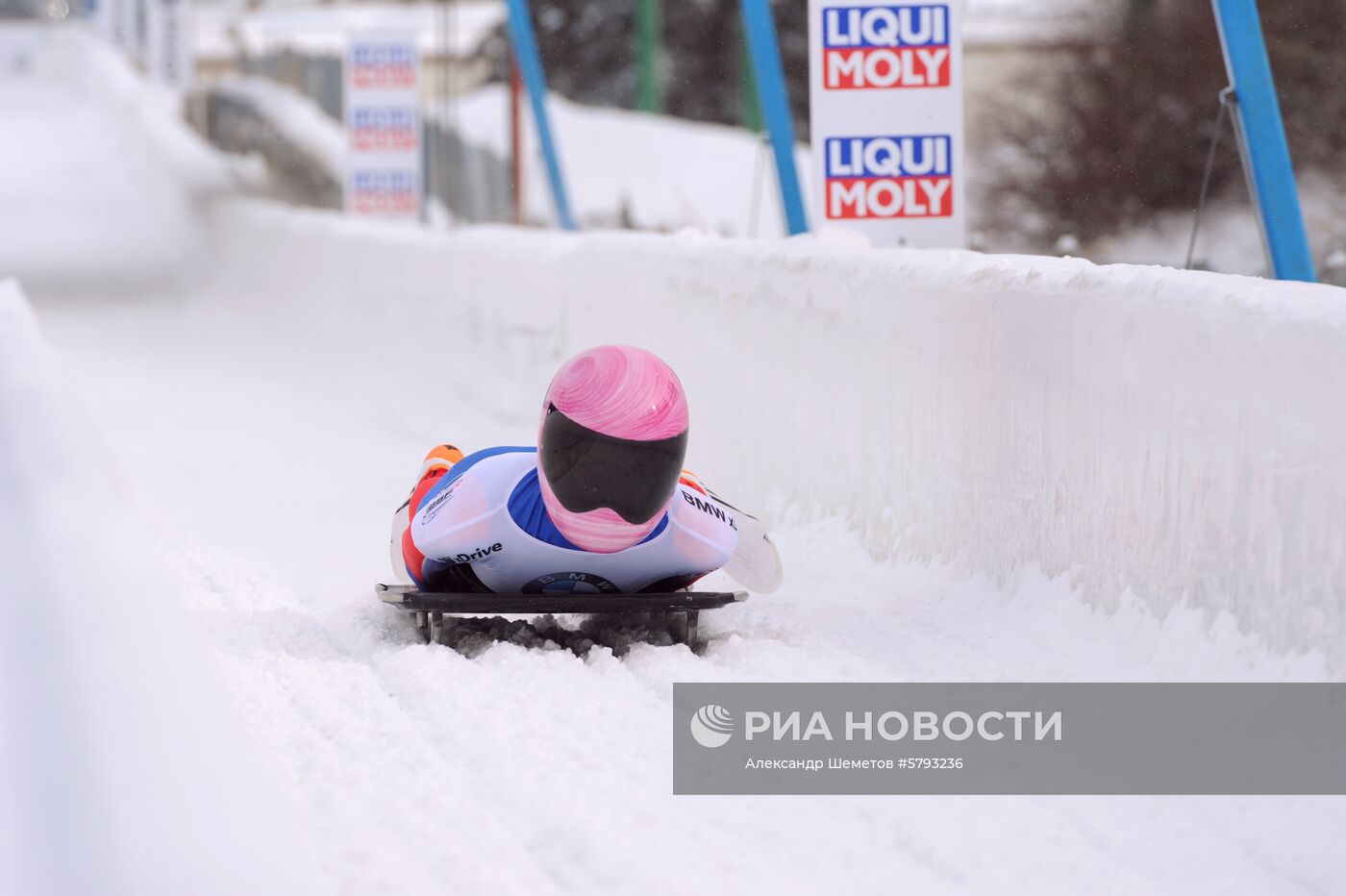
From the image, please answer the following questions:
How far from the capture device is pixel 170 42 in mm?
35312

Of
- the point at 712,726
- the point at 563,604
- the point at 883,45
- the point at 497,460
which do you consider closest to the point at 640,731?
the point at 712,726

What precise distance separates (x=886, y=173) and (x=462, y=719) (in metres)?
4.79

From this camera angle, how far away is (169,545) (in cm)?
614

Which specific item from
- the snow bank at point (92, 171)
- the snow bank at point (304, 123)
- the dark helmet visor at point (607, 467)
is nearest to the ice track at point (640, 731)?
the dark helmet visor at point (607, 467)

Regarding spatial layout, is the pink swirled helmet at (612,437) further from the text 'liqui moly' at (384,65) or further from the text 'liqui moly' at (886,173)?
the text 'liqui moly' at (384,65)

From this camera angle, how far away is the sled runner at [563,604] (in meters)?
4.48

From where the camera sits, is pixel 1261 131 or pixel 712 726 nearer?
pixel 712 726

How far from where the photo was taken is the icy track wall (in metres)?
3.56

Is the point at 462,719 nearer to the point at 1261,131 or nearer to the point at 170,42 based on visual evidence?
the point at 1261,131

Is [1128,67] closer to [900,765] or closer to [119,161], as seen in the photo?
[900,765]

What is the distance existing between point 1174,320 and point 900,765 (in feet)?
3.78

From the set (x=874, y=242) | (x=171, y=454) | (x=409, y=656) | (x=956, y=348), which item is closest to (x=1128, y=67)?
(x=874, y=242)

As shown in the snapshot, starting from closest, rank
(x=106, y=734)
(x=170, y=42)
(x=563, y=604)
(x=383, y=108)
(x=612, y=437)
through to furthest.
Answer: (x=106, y=734), (x=612, y=437), (x=563, y=604), (x=383, y=108), (x=170, y=42)

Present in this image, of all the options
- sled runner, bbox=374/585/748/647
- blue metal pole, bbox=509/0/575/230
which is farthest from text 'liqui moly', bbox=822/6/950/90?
blue metal pole, bbox=509/0/575/230
